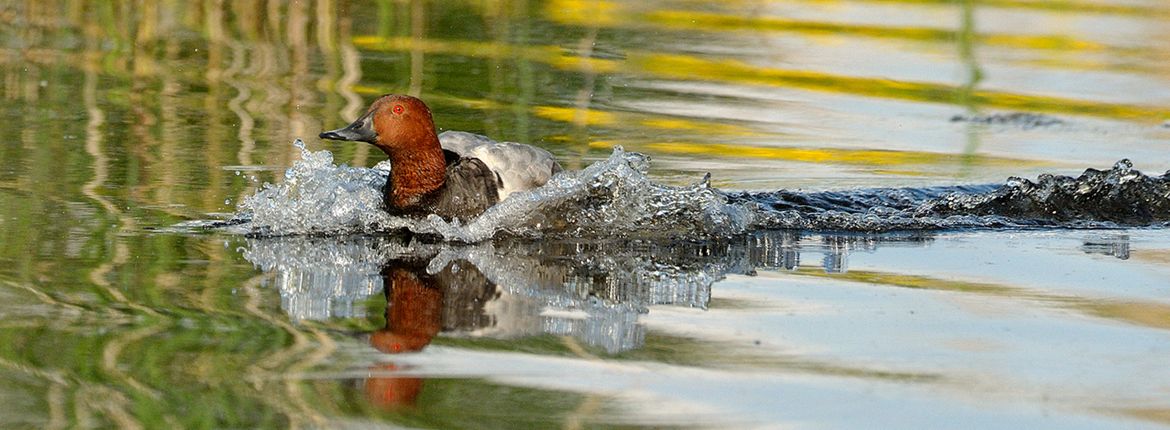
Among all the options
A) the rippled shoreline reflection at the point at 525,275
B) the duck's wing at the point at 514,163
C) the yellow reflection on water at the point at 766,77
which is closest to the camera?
the rippled shoreline reflection at the point at 525,275

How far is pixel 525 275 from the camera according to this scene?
6.13 metres

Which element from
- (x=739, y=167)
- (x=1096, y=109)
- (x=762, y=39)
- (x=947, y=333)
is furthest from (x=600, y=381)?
(x=762, y=39)

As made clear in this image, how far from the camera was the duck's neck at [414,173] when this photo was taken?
23.5ft

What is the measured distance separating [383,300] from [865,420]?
1.89 meters

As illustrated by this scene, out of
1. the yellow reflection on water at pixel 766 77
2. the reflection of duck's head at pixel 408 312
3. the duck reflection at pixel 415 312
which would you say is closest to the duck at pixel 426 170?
the duck reflection at pixel 415 312

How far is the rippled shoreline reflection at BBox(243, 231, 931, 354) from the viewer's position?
5246mm

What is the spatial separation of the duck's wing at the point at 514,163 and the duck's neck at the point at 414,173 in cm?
21

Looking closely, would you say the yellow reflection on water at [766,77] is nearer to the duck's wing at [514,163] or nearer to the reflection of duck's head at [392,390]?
the duck's wing at [514,163]

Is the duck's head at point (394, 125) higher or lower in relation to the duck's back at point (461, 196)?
higher

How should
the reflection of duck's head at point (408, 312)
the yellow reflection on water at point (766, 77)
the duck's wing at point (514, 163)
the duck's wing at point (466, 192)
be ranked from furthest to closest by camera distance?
the yellow reflection on water at point (766, 77), the duck's wing at point (514, 163), the duck's wing at point (466, 192), the reflection of duck's head at point (408, 312)

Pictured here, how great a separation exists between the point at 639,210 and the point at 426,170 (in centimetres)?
86

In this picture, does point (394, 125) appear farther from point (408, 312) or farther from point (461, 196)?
point (408, 312)

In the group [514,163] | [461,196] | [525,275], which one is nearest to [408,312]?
[525,275]

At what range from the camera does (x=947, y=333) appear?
5176 mm
